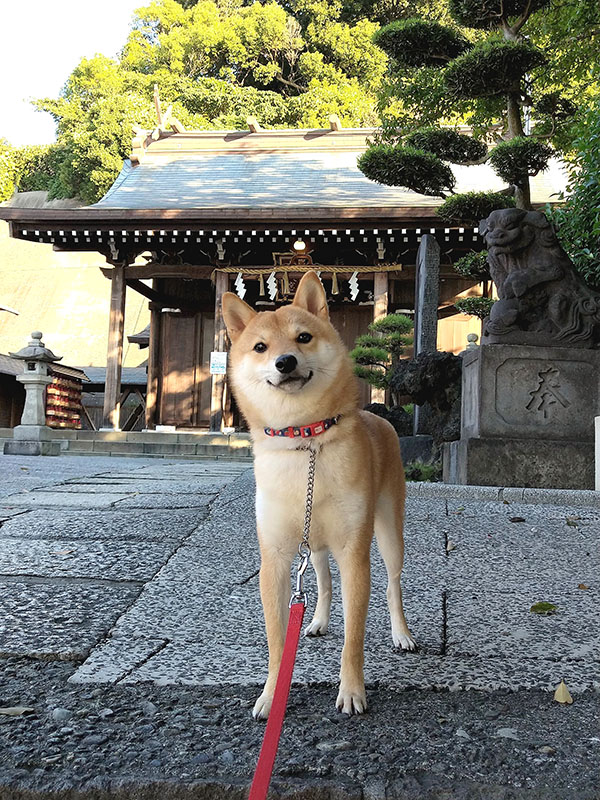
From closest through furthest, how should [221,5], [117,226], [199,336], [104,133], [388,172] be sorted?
[388,172], [117,226], [199,336], [104,133], [221,5]

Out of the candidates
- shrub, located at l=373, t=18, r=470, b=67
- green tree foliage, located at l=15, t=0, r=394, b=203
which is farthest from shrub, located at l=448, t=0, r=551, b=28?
green tree foliage, located at l=15, t=0, r=394, b=203

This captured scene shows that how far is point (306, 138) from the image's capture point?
18500 millimetres

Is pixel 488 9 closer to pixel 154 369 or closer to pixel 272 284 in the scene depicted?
pixel 272 284

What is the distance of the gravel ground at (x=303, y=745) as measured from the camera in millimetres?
1401

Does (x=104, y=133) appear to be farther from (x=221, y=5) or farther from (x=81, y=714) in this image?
(x=81, y=714)

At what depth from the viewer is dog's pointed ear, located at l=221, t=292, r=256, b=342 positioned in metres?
2.04

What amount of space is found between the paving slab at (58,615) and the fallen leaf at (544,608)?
167cm

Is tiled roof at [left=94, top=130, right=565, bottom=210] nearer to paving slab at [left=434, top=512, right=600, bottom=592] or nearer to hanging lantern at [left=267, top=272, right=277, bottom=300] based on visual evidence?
hanging lantern at [left=267, top=272, right=277, bottom=300]

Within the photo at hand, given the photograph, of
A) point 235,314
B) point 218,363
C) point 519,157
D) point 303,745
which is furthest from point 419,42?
point 303,745

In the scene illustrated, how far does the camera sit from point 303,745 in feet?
5.15

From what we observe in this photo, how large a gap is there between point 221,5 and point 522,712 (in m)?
36.9

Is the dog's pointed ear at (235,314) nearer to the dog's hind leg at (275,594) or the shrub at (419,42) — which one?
the dog's hind leg at (275,594)

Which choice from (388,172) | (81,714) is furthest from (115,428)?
(81,714)

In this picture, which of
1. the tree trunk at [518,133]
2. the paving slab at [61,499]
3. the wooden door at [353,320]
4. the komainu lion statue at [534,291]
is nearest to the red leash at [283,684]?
the paving slab at [61,499]
